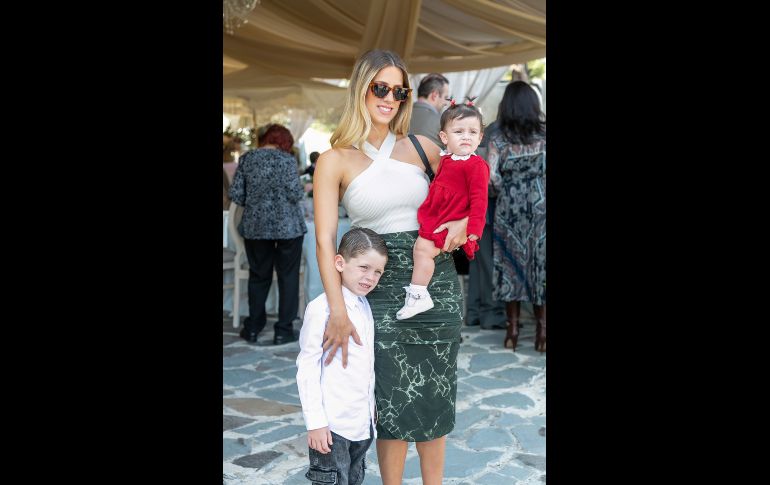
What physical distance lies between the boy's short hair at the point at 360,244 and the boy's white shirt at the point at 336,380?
0.13m

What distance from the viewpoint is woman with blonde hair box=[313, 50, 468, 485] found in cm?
228

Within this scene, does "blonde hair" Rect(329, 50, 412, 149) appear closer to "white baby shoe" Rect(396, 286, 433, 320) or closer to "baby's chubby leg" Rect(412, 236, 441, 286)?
"baby's chubby leg" Rect(412, 236, 441, 286)

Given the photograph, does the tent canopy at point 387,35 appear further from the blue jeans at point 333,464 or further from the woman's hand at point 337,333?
the blue jeans at point 333,464

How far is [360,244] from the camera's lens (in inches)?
87.7

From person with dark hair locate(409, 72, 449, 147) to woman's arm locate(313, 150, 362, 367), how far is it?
2.84m

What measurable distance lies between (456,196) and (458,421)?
207 centimetres

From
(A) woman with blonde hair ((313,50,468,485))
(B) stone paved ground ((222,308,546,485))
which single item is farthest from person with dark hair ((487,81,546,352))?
(A) woman with blonde hair ((313,50,468,485))

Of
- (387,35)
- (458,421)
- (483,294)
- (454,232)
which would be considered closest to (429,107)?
(387,35)

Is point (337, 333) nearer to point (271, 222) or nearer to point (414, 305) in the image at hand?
point (414, 305)

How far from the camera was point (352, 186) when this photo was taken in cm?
232

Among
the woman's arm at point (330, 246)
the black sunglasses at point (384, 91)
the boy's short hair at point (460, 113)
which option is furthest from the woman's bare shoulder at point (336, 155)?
the boy's short hair at point (460, 113)

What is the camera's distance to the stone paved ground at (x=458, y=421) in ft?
10.7
